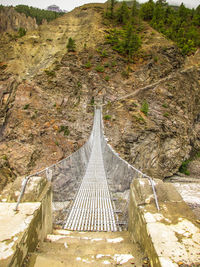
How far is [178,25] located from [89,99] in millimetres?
24952

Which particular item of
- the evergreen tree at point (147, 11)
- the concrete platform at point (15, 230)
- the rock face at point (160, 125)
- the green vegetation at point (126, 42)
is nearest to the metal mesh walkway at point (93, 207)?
the concrete platform at point (15, 230)

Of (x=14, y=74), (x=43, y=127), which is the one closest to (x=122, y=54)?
(x=14, y=74)

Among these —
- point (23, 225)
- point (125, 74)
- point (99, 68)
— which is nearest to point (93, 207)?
point (23, 225)

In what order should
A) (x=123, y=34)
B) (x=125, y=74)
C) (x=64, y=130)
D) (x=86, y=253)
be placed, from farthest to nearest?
(x=123, y=34) < (x=125, y=74) < (x=64, y=130) < (x=86, y=253)

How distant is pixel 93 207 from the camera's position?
389 centimetres

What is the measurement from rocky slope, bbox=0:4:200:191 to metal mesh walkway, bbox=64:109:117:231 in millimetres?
5637

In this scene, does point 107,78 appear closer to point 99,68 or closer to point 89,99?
point 99,68

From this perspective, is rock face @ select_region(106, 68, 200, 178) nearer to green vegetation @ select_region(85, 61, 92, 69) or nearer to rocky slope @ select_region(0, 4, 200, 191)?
rocky slope @ select_region(0, 4, 200, 191)

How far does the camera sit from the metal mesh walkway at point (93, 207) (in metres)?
3.24

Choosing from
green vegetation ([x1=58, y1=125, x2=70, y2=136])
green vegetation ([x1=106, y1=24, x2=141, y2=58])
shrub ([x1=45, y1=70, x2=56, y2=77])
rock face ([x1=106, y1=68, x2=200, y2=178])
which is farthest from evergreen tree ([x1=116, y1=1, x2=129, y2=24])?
green vegetation ([x1=58, y1=125, x2=70, y2=136])

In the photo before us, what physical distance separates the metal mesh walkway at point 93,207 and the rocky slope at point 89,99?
564 centimetres

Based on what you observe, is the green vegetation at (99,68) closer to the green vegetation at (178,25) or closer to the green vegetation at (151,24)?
the green vegetation at (151,24)

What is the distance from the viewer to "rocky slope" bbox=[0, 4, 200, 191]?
11.7m

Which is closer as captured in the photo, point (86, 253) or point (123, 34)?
point (86, 253)
